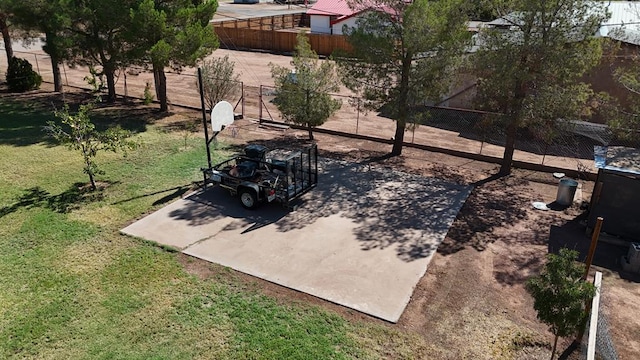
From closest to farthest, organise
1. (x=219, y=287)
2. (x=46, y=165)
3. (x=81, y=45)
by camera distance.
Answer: (x=219, y=287), (x=46, y=165), (x=81, y=45)

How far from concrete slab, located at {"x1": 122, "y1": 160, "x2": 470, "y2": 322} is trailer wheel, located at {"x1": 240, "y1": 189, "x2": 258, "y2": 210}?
23 cm

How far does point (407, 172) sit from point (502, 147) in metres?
5.78

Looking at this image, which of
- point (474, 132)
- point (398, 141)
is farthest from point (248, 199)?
point (474, 132)

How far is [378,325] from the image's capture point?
895 cm

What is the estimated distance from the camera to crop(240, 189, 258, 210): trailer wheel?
13.0 m

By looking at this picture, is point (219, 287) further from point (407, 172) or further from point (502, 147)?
point (502, 147)

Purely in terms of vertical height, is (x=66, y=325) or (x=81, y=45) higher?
(x=81, y=45)

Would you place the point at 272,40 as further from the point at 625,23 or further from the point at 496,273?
the point at 496,273

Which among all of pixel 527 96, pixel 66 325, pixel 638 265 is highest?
pixel 527 96

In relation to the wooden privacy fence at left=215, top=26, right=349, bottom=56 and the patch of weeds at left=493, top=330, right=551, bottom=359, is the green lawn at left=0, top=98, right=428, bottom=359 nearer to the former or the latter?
the patch of weeds at left=493, top=330, right=551, bottom=359

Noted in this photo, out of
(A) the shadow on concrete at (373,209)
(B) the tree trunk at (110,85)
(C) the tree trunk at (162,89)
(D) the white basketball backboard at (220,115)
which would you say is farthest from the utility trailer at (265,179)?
(B) the tree trunk at (110,85)

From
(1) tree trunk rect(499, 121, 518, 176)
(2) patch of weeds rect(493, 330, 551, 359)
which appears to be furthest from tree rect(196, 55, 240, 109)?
(2) patch of weeds rect(493, 330, 551, 359)

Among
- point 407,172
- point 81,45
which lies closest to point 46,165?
point 81,45

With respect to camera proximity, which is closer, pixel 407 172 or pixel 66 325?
pixel 66 325
